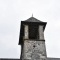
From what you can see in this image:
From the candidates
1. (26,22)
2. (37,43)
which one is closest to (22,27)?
(26,22)

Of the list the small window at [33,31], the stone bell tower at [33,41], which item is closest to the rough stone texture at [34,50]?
the stone bell tower at [33,41]

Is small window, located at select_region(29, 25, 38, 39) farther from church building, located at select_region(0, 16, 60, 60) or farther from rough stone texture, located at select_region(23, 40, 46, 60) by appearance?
rough stone texture, located at select_region(23, 40, 46, 60)

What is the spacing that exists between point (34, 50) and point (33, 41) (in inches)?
33.3

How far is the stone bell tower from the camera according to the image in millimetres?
15984

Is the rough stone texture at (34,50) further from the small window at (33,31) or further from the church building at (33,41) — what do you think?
the small window at (33,31)

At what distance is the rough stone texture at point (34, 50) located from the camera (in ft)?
52.1

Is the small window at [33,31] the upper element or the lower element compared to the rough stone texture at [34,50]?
upper

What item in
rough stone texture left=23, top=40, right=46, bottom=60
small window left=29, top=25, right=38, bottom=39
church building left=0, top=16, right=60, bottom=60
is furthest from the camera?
small window left=29, top=25, right=38, bottom=39

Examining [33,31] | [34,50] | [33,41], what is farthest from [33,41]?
[33,31]

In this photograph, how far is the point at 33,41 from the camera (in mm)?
16812

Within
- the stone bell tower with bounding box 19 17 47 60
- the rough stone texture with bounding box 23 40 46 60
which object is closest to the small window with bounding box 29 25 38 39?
the stone bell tower with bounding box 19 17 47 60

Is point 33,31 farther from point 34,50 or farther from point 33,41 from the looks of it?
point 34,50

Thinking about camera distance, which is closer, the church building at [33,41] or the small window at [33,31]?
the church building at [33,41]

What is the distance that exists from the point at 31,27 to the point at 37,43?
2002 millimetres
